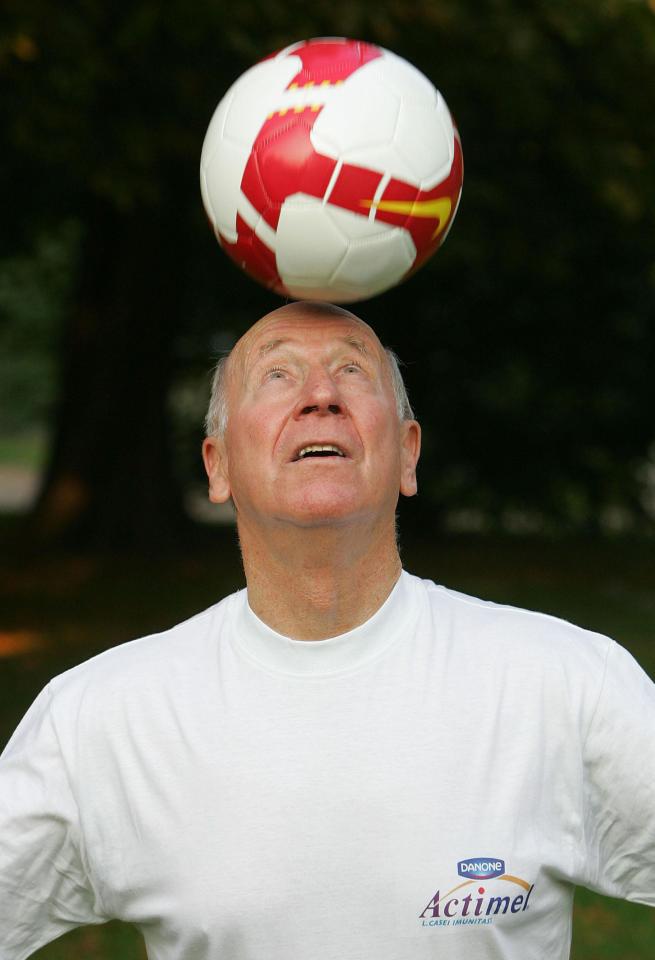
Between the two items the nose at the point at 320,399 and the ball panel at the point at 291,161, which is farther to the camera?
the ball panel at the point at 291,161

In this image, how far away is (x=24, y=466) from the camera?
42.5 meters

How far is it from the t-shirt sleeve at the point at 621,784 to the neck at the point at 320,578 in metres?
0.46

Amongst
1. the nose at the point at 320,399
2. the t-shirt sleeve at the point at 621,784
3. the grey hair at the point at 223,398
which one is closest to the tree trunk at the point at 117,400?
the grey hair at the point at 223,398

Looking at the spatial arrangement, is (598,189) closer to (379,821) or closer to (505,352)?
(505,352)

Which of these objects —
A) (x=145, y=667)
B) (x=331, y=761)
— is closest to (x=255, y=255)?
(x=145, y=667)

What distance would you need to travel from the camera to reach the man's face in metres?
2.45

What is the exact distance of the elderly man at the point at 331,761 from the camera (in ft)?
7.43

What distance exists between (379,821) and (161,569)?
427 inches

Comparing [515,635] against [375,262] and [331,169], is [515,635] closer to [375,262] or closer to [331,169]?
A: [375,262]

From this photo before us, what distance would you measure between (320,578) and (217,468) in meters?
0.38

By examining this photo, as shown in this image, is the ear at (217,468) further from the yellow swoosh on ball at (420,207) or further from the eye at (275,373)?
the yellow swoosh on ball at (420,207)

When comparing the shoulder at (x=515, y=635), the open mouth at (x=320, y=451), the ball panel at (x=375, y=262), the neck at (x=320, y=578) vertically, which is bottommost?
the shoulder at (x=515, y=635)

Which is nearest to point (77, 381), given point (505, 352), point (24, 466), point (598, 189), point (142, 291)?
point (142, 291)

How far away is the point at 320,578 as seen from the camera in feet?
8.27
